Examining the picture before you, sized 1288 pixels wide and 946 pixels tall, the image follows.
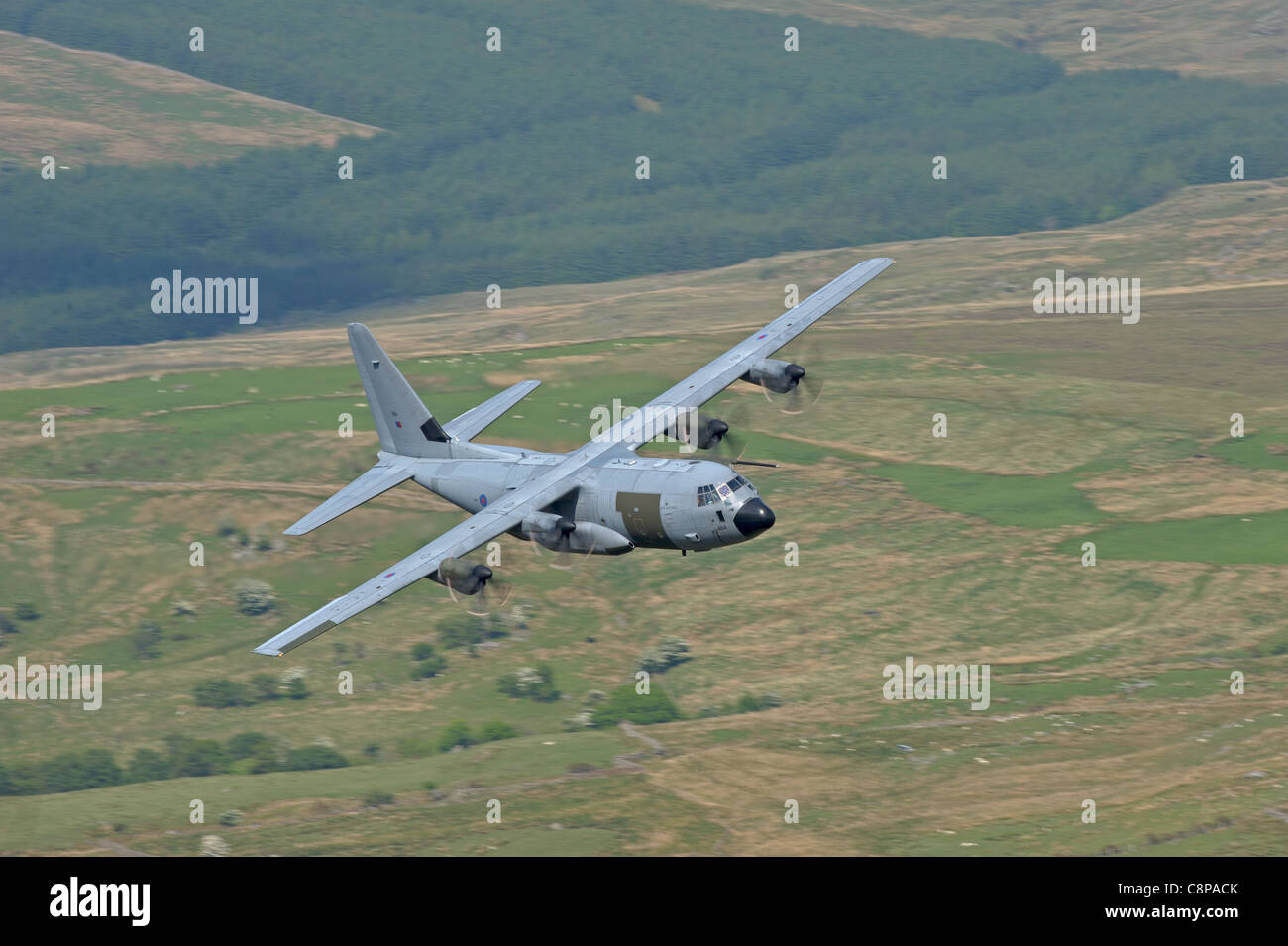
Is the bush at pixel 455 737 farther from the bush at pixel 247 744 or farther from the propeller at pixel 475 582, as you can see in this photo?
the propeller at pixel 475 582

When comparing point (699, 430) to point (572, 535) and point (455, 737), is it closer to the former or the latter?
point (572, 535)

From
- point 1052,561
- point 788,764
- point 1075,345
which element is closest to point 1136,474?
point 1052,561

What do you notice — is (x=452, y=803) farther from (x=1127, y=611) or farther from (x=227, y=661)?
(x=1127, y=611)

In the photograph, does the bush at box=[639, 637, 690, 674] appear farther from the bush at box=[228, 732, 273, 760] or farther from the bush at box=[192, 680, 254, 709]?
the bush at box=[192, 680, 254, 709]

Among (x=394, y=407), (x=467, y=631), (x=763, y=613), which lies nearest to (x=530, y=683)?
(x=467, y=631)

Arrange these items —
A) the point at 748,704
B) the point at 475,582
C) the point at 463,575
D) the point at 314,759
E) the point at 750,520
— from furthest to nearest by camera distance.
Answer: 1. the point at 748,704
2. the point at 314,759
3. the point at 750,520
4. the point at 463,575
5. the point at 475,582

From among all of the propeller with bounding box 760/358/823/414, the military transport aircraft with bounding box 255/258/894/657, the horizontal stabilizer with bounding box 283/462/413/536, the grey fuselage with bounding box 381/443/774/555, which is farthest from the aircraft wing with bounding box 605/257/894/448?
the horizontal stabilizer with bounding box 283/462/413/536
